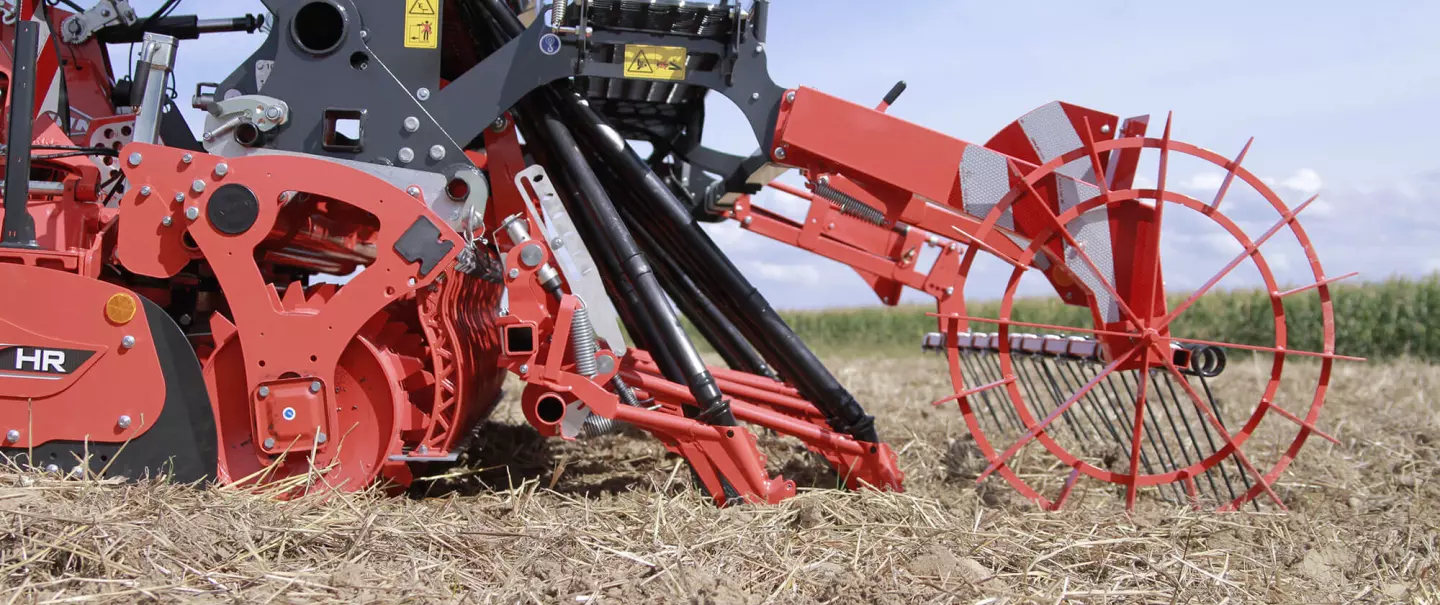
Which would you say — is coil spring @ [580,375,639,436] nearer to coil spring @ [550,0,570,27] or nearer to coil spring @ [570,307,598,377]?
coil spring @ [570,307,598,377]

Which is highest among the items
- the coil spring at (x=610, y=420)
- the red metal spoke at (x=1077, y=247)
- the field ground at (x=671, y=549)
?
the red metal spoke at (x=1077, y=247)

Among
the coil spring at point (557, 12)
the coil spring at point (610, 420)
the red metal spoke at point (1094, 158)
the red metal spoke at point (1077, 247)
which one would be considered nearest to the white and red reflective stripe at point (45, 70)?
the coil spring at point (557, 12)

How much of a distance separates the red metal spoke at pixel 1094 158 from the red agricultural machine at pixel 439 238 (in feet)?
0.05

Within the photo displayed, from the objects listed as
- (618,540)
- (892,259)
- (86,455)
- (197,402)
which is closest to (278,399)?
(197,402)

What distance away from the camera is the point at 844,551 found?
3432 millimetres

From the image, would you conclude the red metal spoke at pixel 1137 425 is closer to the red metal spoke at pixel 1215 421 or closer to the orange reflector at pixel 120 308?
the red metal spoke at pixel 1215 421

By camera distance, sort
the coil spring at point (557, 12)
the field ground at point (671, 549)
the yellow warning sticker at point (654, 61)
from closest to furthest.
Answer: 1. the field ground at point (671, 549)
2. the coil spring at point (557, 12)
3. the yellow warning sticker at point (654, 61)

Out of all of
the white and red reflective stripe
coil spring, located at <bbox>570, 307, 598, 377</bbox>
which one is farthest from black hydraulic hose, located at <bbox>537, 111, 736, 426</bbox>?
the white and red reflective stripe

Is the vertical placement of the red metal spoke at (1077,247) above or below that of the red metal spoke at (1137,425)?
above

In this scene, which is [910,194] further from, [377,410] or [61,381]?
[61,381]

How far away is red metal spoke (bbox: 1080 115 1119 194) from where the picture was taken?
4051 millimetres

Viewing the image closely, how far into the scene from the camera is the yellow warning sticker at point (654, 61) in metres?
4.21

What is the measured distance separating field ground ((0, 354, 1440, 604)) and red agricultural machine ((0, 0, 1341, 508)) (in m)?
0.28

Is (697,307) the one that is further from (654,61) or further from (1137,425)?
(1137,425)
